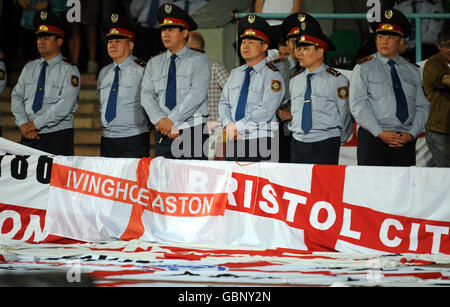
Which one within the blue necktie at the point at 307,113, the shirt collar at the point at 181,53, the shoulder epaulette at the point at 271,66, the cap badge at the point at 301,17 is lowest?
the blue necktie at the point at 307,113

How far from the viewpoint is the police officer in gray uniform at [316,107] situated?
6.93m

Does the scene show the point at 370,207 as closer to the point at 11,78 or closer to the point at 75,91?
the point at 75,91

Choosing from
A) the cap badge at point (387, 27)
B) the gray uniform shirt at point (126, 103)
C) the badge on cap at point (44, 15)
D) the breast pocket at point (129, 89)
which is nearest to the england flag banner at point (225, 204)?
the gray uniform shirt at point (126, 103)

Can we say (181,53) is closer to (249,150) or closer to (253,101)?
(253,101)

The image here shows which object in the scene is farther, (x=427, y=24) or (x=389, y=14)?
(x=427, y=24)

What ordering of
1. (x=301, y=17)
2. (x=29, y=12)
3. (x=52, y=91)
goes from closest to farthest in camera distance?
(x=301, y=17), (x=52, y=91), (x=29, y=12)

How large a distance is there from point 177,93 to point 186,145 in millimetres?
593

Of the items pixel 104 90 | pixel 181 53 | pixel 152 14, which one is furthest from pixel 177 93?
pixel 152 14

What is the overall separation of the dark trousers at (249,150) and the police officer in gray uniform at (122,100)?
113cm

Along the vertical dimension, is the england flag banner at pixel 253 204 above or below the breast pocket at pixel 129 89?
below

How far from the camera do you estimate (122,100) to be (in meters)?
7.63

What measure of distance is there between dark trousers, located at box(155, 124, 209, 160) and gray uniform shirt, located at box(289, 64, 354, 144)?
0.97 metres

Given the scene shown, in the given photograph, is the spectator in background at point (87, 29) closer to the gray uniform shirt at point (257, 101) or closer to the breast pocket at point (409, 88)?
the gray uniform shirt at point (257, 101)

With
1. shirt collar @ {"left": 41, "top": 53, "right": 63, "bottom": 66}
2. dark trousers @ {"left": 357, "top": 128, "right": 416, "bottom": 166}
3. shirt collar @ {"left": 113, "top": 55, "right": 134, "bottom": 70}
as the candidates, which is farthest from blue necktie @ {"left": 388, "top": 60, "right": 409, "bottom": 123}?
shirt collar @ {"left": 41, "top": 53, "right": 63, "bottom": 66}
